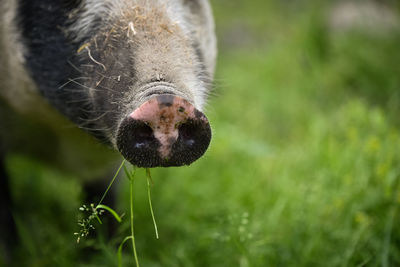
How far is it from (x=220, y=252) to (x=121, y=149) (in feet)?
3.73

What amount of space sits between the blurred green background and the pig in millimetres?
330

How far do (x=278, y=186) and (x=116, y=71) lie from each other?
1.74 meters

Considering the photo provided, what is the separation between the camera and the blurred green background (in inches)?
98.5

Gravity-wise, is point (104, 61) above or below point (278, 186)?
below

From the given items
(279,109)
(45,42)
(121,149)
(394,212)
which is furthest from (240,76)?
(121,149)

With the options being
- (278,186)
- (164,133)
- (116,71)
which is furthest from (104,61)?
(278,186)

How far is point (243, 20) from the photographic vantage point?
302 inches

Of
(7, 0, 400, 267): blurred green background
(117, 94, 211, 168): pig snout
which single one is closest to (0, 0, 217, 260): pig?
(117, 94, 211, 168): pig snout

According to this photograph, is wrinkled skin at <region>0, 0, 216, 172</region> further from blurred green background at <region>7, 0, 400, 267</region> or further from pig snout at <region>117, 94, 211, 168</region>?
blurred green background at <region>7, 0, 400, 267</region>

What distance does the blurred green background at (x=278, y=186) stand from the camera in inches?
98.5

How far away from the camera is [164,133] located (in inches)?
60.9

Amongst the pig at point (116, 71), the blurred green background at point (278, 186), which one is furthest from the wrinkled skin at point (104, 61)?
the blurred green background at point (278, 186)

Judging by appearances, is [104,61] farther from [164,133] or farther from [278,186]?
[278,186]

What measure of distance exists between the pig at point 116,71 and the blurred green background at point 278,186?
1.08 feet
